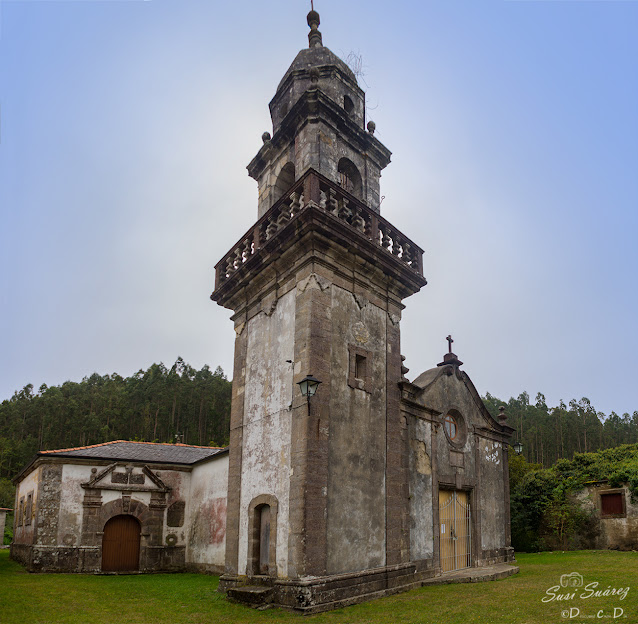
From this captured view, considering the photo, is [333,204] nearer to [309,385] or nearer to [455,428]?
[309,385]

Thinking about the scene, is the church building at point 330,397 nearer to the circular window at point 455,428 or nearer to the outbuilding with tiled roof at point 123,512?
the circular window at point 455,428

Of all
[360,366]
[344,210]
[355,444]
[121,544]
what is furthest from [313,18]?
[121,544]

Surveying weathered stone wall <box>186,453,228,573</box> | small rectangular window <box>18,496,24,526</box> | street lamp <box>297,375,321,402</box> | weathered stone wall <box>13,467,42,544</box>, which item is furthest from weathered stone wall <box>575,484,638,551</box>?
small rectangular window <box>18,496,24,526</box>

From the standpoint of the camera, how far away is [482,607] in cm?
933

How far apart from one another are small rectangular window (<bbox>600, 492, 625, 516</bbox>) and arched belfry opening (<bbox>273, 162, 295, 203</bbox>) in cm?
1784

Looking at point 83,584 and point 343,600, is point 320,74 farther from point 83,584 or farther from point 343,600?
point 83,584

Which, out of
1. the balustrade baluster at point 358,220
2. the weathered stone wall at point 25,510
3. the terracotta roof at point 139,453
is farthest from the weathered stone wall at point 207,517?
the balustrade baluster at point 358,220

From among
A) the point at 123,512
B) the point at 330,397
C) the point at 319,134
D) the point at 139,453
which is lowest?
the point at 123,512

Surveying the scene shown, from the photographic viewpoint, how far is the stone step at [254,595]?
9805 mm

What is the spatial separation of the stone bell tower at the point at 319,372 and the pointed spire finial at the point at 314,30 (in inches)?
78.7

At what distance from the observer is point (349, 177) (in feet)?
47.7

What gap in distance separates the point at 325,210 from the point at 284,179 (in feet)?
12.7

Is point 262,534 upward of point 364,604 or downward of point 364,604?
upward

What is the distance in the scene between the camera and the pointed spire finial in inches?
627
